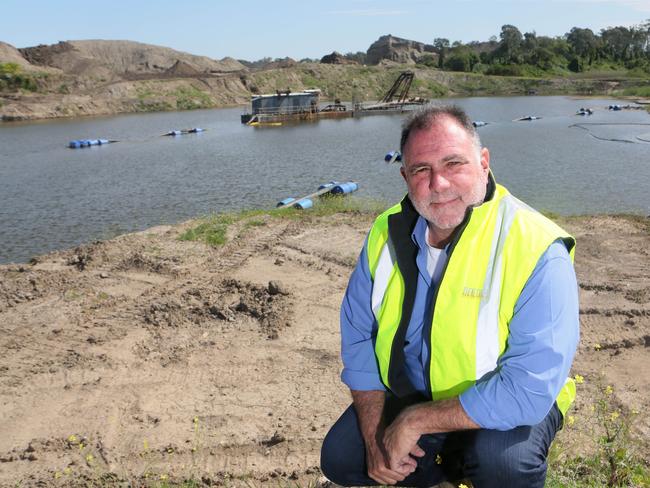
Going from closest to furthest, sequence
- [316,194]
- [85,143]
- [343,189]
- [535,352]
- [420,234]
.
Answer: [535,352]
[420,234]
[316,194]
[343,189]
[85,143]

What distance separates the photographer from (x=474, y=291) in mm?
2285

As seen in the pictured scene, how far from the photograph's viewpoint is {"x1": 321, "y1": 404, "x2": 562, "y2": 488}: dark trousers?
7.44 ft

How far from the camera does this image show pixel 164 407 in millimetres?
4570

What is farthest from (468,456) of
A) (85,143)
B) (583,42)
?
(583,42)

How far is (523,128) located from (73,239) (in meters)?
25.9

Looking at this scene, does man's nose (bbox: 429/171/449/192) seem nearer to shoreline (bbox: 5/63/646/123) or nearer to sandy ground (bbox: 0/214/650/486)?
sandy ground (bbox: 0/214/650/486)

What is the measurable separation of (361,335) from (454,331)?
0.57 metres

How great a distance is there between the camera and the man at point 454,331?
223 cm

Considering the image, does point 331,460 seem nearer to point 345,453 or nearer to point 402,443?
point 345,453

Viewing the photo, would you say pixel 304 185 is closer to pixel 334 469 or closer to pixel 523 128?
pixel 334 469

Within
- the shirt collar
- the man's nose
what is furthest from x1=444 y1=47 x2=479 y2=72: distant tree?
the man's nose

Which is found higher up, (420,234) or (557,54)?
(557,54)

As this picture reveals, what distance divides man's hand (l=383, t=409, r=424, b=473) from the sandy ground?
1.27m

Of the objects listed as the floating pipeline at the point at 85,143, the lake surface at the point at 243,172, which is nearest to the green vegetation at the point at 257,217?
the lake surface at the point at 243,172
